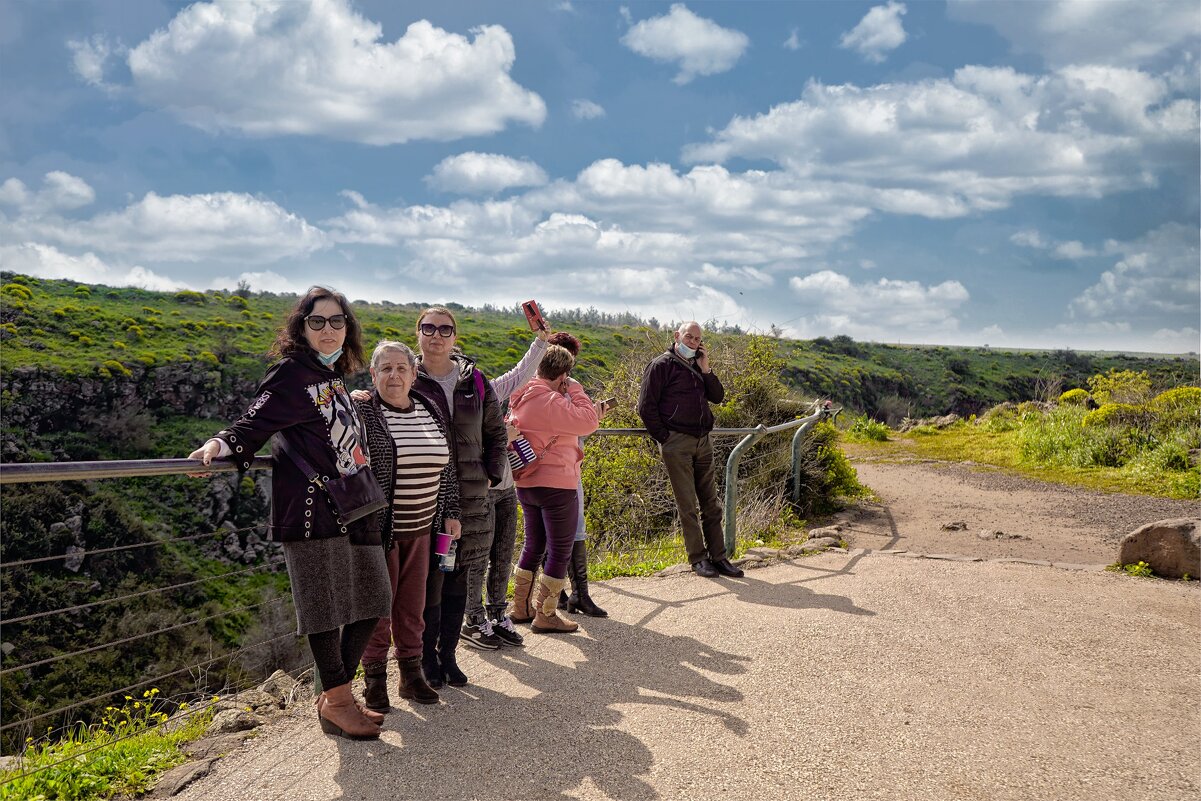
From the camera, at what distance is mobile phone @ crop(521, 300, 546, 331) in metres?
5.02

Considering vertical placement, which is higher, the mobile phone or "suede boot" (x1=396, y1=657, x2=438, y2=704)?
the mobile phone

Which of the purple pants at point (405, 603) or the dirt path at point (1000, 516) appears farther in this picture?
the dirt path at point (1000, 516)

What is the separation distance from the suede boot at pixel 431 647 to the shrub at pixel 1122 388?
1656cm

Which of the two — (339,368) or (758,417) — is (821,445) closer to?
(758,417)

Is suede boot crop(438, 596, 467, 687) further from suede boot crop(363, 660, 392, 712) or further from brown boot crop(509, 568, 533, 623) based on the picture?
brown boot crop(509, 568, 533, 623)

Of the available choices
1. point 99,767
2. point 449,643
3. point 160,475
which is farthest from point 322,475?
point 160,475

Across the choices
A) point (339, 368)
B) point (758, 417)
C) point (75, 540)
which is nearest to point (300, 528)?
point (339, 368)

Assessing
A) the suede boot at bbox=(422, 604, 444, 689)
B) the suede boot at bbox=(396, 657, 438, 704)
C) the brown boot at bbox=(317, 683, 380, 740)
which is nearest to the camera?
the brown boot at bbox=(317, 683, 380, 740)

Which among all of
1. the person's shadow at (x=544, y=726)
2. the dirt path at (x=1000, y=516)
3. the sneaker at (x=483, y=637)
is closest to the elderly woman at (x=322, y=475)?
the person's shadow at (x=544, y=726)

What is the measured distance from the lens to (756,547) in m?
7.71

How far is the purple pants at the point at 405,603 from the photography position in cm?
373

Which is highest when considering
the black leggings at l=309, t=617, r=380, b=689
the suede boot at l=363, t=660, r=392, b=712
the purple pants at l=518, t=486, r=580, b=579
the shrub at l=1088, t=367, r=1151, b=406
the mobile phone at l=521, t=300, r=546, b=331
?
the mobile phone at l=521, t=300, r=546, b=331

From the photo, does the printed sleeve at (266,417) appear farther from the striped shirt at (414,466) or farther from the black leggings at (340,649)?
the black leggings at (340,649)

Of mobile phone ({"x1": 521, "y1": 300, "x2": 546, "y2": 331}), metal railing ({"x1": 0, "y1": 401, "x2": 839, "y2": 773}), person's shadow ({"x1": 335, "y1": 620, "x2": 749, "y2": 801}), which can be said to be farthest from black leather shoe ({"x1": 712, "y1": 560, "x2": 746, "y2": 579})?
mobile phone ({"x1": 521, "y1": 300, "x2": 546, "y2": 331})
